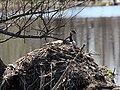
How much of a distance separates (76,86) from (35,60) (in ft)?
2.88

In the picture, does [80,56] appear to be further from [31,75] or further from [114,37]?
[114,37]

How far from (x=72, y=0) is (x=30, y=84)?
2181mm

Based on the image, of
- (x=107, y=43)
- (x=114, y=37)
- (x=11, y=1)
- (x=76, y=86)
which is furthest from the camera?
(x=114, y=37)

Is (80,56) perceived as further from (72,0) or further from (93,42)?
(93,42)

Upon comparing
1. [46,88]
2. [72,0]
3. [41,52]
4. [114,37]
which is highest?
[72,0]

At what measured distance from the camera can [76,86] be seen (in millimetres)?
8547

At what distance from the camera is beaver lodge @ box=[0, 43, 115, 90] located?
8.52 m

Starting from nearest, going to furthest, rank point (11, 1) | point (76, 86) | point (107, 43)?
point (76, 86)
point (11, 1)
point (107, 43)

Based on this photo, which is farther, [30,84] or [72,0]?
[72,0]

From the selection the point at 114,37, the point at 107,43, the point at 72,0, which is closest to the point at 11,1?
the point at 72,0

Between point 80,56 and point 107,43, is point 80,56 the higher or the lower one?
the higher one

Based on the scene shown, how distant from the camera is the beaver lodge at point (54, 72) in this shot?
8.52 metres

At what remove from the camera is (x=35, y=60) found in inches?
344

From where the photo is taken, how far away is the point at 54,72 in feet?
28.0
